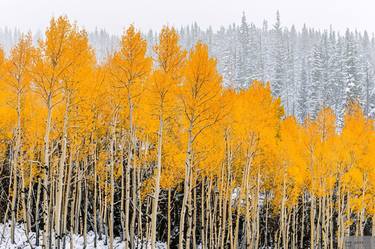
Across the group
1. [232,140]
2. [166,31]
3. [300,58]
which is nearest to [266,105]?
[232,140]

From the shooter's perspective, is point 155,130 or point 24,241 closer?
point 155,130

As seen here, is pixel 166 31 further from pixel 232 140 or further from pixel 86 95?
pixel 232 140

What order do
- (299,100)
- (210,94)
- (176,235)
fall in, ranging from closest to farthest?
1. (210,94)
2. (176,235)
3. (299,100)

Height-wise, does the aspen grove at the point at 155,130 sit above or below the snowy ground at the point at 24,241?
above

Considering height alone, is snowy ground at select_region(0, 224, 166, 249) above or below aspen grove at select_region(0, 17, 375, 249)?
below

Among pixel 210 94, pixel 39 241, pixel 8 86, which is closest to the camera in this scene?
pixel 210 94

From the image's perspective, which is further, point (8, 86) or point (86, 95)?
point (8, 86)

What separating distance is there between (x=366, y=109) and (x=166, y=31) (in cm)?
5227

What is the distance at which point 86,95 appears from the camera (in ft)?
53.3

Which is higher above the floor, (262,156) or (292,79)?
(292,79)

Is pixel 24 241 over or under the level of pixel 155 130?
under

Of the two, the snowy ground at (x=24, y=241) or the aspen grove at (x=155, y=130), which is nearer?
the aspen grove at (x=155, y=130)

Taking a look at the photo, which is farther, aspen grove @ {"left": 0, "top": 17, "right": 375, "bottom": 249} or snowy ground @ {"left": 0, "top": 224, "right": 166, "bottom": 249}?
snowy ground @ {"left": 0, "top": 224, "right": 166, "bottom": 249}

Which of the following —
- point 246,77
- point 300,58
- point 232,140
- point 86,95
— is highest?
point 300,58
